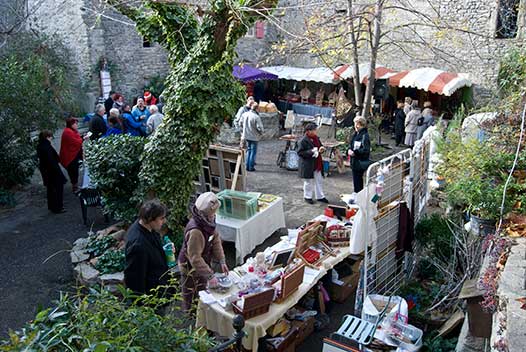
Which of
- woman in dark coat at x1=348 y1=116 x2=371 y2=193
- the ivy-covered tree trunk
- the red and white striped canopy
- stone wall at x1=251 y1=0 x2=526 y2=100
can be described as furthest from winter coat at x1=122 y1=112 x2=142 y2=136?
the red and white striped canopy

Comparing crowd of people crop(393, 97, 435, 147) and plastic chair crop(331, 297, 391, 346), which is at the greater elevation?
crowd of people crop(393, 97, 435, 147)

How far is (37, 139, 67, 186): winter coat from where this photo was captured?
8.70 metres

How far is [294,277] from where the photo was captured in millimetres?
4973

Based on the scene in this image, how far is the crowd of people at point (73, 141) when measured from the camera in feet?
28.7

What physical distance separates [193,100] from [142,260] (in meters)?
2.99

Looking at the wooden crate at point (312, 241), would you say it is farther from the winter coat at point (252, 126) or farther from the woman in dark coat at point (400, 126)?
the woman in dark coat at point (400, 126)

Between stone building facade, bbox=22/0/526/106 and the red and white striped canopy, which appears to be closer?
the red and white striped canopy

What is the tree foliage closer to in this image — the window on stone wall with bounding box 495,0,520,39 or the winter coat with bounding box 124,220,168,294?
the winter coat with bounding box 124,220,168,294

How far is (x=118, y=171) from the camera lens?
714 cm

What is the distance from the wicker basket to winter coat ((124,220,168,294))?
784 millimetres

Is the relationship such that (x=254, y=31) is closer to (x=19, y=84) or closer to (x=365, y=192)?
(x=19, y=84)

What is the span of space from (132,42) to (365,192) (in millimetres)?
14564

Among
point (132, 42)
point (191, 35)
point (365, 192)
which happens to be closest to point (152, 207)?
point (365, 192)

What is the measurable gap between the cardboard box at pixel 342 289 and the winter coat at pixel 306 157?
3.01m
